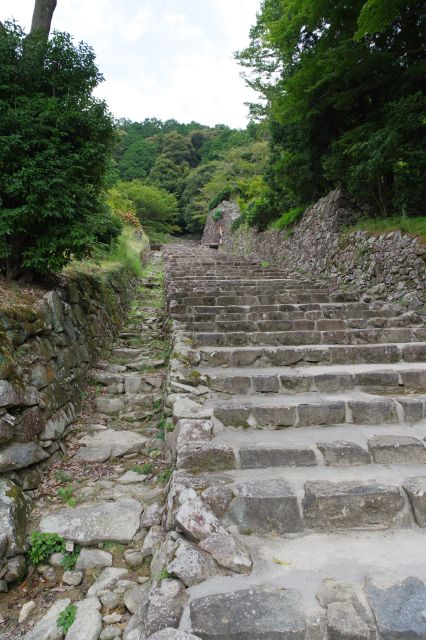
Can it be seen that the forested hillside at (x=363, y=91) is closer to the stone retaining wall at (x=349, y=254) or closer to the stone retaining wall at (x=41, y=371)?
the stone retaining wall at (x=349, y=254)

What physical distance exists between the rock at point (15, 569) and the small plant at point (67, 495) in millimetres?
506

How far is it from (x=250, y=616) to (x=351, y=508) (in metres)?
0.90

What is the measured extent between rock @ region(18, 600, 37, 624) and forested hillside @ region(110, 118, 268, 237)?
51.7 feet

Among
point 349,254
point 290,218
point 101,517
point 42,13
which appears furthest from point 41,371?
point 290,218

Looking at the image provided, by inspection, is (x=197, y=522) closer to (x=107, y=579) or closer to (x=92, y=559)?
(x=107, y=579)

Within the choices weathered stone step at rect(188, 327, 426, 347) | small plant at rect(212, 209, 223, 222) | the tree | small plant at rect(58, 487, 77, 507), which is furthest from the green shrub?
the tree

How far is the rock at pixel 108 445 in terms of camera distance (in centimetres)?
357

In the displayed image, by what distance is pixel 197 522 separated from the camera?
82.4 inches

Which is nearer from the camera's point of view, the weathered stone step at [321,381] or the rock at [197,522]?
the rock at [197,522]

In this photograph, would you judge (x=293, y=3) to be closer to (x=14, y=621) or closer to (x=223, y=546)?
(x=223, y=546)

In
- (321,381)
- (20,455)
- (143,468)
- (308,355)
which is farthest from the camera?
(308,355)

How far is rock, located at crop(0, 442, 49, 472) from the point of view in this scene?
279 centimetres

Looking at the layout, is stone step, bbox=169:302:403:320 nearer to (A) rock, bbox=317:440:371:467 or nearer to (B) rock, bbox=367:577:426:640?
(A) rock, bbox=317:440:371:467

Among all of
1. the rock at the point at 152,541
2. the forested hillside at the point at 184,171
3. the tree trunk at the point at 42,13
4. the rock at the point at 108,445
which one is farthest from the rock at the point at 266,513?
the forested hillside at the point at 184,171
